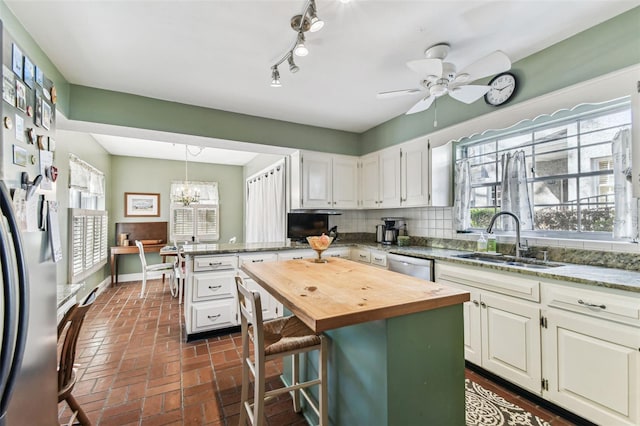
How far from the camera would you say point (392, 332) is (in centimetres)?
117

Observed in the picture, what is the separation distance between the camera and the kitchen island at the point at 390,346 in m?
1.15

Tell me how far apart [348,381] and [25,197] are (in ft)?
5.08

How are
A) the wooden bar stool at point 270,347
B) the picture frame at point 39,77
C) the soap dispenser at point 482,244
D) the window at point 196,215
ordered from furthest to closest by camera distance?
the window at point 196,215 < the soap dispenser at point 482,244 < the wooden bar stool at point 270,347 < the picture frame at point 39,77

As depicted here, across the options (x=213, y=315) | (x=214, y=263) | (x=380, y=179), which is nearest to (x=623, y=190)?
(x=380, y=179)

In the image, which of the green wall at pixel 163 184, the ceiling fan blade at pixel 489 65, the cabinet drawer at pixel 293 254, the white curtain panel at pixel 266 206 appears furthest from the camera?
the green wall at pixel 163 184

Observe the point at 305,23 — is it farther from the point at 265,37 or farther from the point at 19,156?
the point at 19,156

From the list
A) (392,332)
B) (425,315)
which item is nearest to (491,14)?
(425,315)

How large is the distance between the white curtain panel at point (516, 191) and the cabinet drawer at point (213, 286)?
2927mm

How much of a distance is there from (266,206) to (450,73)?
3.84m

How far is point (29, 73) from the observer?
1070mm

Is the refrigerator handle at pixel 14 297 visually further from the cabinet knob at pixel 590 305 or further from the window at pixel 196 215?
the window at pixel 196 215

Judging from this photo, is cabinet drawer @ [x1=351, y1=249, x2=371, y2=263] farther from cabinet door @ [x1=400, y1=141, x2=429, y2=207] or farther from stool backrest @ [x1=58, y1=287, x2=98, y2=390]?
stool backrest @ [x1=58, y1=287, x2=98, y2=390]

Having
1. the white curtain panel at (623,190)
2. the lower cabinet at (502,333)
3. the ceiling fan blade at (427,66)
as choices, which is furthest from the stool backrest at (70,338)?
the white curtain panel at (623,190)

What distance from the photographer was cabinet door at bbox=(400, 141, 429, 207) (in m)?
3.17
